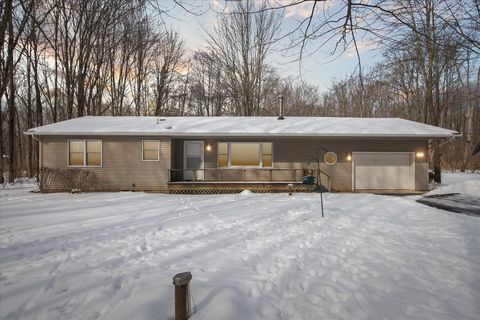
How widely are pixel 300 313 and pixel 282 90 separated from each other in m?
25.3

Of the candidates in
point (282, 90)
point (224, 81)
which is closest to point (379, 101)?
point (282, 90)

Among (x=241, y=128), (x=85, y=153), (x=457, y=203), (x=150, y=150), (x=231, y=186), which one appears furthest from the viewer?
(x=241, y=128)

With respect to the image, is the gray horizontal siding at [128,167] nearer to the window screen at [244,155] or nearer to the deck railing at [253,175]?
the deck railing at [253,175]

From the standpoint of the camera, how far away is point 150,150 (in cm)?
1259

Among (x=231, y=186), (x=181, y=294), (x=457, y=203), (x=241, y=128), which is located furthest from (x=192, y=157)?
(x=457, y=203)

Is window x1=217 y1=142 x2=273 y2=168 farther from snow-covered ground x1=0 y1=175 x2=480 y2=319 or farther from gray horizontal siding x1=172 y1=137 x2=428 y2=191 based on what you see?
snow-covered ground x1=0 y1=175 x2=480 y2=319

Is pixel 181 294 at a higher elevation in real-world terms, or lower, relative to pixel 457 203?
higher

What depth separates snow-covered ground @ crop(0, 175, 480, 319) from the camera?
3119 millimetres

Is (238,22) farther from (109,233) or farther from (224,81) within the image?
(109,233)

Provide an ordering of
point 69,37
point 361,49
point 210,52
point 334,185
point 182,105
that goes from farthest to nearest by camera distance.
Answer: point 182,105 → point 210,52 → point 69,37 → point 334,185 → point 361,49

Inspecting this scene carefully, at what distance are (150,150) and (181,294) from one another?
35.5 ft

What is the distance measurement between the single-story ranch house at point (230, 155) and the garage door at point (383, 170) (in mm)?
48

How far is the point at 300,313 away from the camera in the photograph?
9.87 ft

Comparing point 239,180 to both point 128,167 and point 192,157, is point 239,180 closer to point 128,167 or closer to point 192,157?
point 192,157
